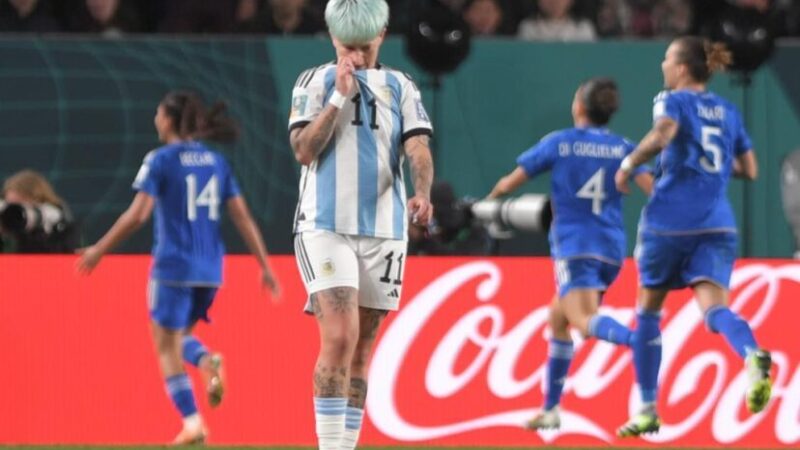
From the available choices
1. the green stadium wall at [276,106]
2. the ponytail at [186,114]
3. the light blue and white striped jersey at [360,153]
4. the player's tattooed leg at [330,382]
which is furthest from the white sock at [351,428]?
→ the green stadium wall at [276,106]

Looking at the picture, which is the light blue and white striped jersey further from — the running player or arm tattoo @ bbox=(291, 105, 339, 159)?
the running player

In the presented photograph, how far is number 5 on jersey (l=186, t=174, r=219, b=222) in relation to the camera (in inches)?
422

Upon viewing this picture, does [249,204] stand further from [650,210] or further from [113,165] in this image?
[650,210]

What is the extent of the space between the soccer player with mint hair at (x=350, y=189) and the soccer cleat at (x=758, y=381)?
2.21 metres

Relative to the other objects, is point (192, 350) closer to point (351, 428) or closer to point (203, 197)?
point (203, 197)

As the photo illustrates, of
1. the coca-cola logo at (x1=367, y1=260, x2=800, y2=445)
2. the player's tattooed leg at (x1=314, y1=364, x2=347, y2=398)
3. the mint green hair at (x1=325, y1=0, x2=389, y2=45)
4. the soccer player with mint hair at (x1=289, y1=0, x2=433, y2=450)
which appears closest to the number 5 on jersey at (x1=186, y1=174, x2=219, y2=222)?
the coca-cola logo at (x1=367, y1=260, x2=800, y2=445)

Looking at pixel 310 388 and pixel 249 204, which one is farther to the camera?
pixel 249 204

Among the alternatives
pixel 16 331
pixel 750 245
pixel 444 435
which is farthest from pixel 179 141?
pixel 750 245

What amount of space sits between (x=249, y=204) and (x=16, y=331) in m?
2.27

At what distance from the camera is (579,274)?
1059 centimetres

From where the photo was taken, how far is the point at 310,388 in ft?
37.0

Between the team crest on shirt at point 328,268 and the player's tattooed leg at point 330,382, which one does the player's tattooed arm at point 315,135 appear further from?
the player's tattooed leg at point 330,382

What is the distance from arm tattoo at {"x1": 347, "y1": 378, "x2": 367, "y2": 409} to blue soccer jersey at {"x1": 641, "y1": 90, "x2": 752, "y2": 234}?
262cm

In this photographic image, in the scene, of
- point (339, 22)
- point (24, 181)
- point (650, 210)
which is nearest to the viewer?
point (339, 22)
